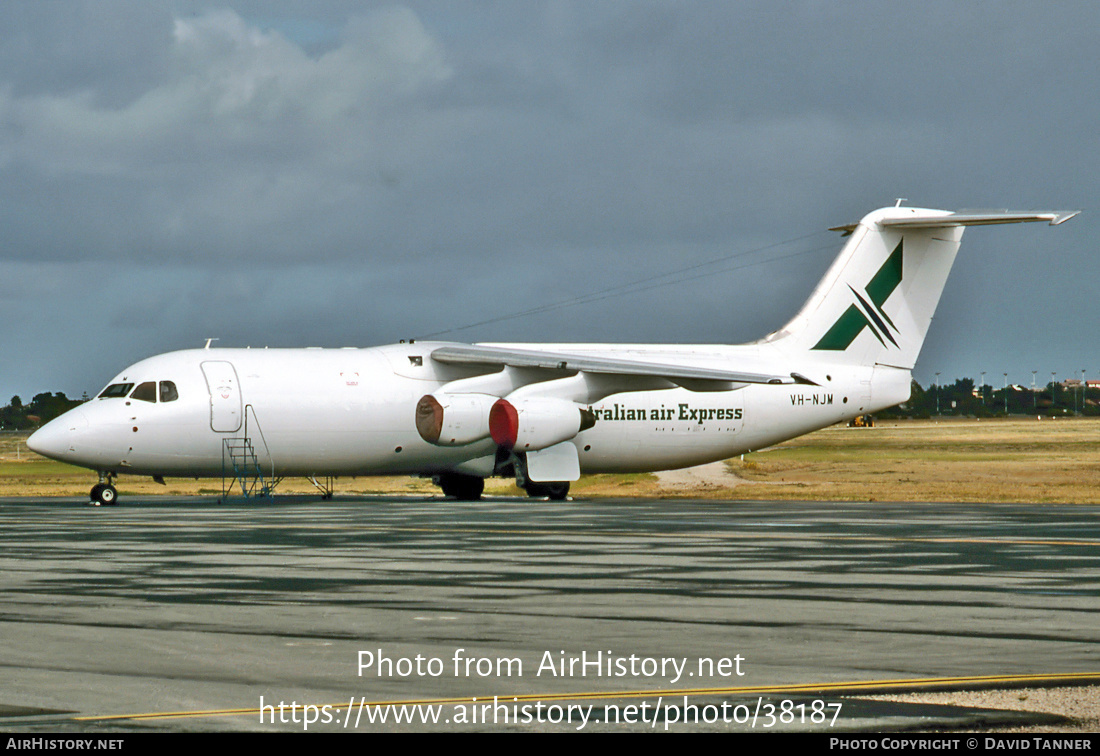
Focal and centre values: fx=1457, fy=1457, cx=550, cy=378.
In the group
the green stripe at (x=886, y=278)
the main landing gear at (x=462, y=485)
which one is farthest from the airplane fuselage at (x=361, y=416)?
the green stripe at (x=886, y=278)

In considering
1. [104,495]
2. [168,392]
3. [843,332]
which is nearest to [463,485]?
[168,392]

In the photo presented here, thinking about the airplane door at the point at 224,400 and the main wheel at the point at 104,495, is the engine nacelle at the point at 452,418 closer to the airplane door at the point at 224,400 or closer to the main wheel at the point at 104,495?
the airplane door at the point at 224,400

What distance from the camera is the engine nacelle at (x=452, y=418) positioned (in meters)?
35.8

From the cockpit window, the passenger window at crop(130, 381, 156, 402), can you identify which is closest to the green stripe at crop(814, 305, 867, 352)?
the passenger window at crop(130, 381, 156, 402)

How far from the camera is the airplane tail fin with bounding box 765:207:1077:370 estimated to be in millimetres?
41375

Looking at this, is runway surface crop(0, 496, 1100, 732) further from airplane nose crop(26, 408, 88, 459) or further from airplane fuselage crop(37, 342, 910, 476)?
airplane fuselage crop(37, 342, 910, 476)

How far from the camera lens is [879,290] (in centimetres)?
4175

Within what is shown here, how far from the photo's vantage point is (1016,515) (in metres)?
28.3

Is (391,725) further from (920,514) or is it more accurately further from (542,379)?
(542,379)

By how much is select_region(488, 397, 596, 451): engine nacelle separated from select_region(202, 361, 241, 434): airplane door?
20.4 feet

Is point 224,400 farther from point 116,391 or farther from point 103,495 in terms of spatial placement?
point 103,495

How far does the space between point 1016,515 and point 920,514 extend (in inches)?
71.5

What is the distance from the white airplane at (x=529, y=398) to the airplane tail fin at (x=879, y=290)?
5 cm
